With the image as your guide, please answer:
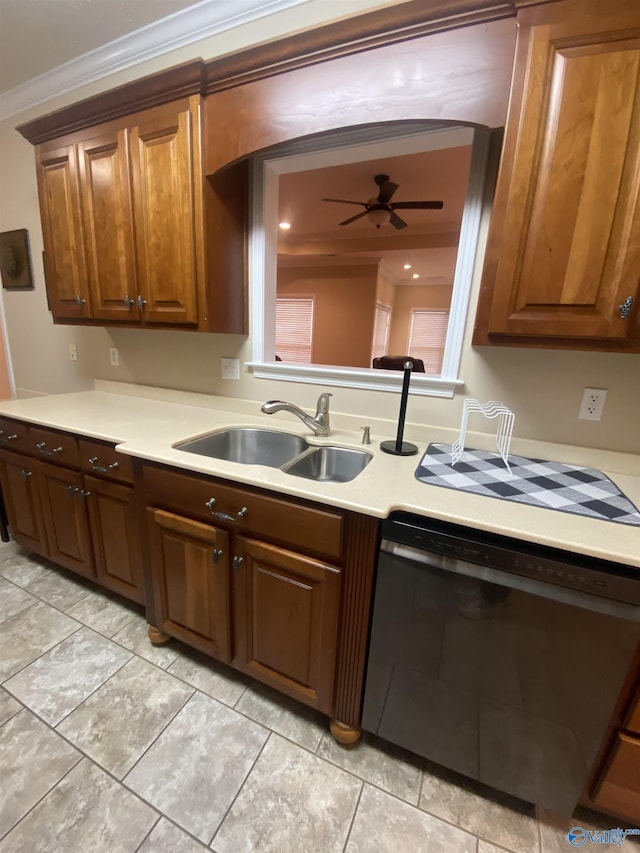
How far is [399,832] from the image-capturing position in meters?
1.01

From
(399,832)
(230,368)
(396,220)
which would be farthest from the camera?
(396,220)

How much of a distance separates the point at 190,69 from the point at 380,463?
1609 mm

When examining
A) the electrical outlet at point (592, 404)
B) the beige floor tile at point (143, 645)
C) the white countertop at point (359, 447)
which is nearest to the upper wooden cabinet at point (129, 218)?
the white countertop at point (359, 447)

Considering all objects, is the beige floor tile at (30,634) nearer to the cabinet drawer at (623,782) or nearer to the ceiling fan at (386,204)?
the cabinet drawer at (623,782)

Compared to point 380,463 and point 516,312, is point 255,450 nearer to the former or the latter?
point 380,463

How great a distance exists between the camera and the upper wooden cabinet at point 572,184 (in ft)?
2.89

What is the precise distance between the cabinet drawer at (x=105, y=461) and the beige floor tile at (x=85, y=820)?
37.2 inches

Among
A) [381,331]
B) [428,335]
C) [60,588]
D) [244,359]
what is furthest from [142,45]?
[428,335]

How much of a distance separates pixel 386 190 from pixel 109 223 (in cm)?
235

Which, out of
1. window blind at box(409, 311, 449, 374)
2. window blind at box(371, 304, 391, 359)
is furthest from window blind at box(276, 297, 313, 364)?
window blind at box(409, 311, 449, 374)

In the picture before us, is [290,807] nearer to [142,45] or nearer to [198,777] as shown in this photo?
[198,777]

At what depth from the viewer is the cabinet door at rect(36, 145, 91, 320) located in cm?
169

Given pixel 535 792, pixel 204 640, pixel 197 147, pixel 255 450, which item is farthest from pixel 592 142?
pixel 204 640

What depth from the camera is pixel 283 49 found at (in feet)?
3.86
